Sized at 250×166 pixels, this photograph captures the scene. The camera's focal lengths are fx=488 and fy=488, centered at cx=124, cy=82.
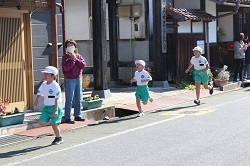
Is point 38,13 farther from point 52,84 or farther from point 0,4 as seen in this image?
point 52,84

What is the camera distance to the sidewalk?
10.5 m

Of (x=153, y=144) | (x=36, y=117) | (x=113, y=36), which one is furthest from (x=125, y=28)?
(x=153, y=144)

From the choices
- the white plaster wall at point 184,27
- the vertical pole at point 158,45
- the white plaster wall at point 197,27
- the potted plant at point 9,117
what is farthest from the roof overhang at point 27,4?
the white plaster wall at point 197,27

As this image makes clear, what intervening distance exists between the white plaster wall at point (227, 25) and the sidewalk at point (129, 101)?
5.86m

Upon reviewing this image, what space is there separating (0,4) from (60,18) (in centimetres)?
232

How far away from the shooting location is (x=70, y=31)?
2002cm

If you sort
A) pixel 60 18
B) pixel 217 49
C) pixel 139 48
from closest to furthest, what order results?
1. pixel 60 18
2. pixel 139 48
3. pixel 217 49

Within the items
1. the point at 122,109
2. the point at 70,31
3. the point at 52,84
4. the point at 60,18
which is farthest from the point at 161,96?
the point at 52,84

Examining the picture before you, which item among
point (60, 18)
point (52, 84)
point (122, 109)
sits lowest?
point (122, 109)

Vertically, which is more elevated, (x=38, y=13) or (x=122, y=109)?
(x=38, y=13)

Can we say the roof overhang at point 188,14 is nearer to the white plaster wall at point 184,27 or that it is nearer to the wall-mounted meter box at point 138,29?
the white plaster wall at point 184,27

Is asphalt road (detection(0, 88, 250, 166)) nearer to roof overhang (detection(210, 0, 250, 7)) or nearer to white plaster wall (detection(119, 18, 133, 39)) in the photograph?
white plaster wall (detection(119, 18, 133, 39))

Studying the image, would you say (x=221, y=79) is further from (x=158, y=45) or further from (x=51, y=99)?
(x=51, y=99)

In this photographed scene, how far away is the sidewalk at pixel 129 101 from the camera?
34.6 ft
